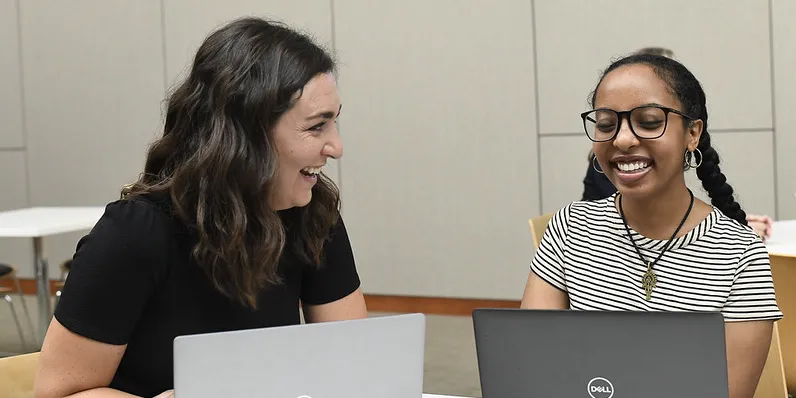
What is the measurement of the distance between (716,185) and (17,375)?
1.57 metres

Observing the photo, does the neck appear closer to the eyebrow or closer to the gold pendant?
the gold pendant

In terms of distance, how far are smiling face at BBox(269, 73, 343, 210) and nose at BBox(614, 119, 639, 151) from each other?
1.76 ft

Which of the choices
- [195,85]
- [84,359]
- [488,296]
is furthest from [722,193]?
[488,296]

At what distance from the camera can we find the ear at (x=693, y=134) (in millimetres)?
2004

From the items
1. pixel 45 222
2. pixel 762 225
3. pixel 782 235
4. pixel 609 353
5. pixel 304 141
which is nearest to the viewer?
pixel 609 353

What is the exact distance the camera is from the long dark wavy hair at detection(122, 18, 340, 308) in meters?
1.86

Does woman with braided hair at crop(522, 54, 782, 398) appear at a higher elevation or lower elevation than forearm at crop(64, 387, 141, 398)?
higher

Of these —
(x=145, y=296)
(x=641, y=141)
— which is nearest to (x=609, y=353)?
(x=641, y=141)

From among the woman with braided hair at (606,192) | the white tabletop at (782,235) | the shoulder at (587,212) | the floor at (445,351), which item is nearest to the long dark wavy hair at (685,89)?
the shoulder at (587,212)

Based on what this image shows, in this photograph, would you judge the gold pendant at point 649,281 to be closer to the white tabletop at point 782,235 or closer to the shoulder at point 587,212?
the shoulder at point 587,212

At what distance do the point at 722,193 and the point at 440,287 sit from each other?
386 centimetres

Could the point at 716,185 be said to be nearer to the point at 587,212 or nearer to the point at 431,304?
the point at 587,212

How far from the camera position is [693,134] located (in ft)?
6.64

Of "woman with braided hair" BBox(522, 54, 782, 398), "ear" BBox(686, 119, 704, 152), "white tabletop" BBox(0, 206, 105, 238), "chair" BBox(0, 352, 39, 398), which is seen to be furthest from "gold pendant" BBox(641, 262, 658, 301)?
"white tabletop" BBox(0, 206, 105, 238)
